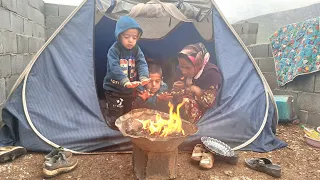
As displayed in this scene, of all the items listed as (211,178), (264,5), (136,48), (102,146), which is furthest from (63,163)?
(264,5)

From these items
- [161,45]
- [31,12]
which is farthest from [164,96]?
[31,12]

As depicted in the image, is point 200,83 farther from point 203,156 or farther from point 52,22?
point 52,22

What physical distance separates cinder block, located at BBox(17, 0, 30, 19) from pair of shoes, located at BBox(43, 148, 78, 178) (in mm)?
2095

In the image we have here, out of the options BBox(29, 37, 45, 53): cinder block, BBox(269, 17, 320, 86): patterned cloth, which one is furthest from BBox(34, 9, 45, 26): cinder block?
BBox(269, 17, 320, 86): patterned cloth

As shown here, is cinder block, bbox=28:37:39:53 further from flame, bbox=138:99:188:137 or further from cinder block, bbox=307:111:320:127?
cinder block, bbox=307:111:320:127

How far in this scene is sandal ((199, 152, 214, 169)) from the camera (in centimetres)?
242

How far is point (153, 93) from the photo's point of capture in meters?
3.15

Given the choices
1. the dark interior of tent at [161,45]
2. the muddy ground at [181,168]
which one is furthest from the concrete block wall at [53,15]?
the muddy ground at [181,168]

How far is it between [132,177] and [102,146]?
59 centimetres

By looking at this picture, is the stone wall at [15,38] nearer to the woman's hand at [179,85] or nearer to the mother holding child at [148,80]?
the mother holding child at [148,80]

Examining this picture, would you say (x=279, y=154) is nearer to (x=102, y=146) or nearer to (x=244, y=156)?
(x=244, y=156)

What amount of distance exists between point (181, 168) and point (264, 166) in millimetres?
749

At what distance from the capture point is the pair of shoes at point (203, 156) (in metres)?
2.43

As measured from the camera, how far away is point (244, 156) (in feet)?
9.21
